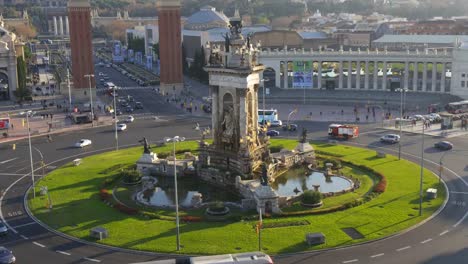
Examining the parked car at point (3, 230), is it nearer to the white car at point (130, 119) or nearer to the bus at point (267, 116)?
the white car at point (130, 119)

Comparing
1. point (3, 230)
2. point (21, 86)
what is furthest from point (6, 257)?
point (21, 86)

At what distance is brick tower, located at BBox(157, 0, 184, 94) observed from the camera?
138875 mm

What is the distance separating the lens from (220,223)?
50.0m

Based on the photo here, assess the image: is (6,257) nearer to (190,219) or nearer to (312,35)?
(190,219)

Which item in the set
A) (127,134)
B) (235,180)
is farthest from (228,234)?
(127,134)

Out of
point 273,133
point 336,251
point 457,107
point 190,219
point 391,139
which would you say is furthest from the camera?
point 457,107

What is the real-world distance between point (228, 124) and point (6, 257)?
30.3 m

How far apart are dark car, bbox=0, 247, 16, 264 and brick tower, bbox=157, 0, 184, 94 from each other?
9939 cm

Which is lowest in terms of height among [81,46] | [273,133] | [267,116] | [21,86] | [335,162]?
[273,133]

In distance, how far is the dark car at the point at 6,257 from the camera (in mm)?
41781

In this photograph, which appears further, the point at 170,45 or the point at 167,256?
the point at 170,45

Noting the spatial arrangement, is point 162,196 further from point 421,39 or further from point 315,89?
point 421,39

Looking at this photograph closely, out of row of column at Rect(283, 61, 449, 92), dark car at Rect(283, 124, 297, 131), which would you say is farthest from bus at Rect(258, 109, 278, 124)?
row of column at Rect(283, 61, 449, 92)

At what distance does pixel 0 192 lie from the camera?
61.4 m
